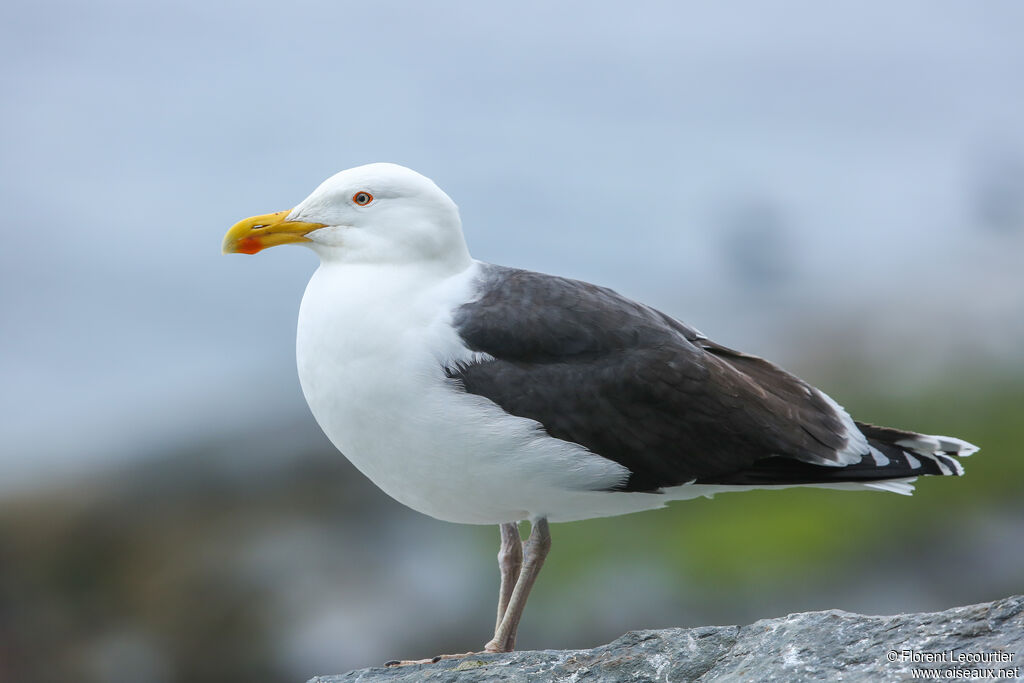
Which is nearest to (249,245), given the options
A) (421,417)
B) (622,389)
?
(421,417)

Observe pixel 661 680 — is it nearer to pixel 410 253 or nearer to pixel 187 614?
pixel 410 253

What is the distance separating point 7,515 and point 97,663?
251 centimetres

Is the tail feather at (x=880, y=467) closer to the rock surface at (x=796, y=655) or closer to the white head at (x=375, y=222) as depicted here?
the rock surface at (x=796, y=655)

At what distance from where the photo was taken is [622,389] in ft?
17.0

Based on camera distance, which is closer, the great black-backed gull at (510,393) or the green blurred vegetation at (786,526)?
the great black-backed gull at (510,393)

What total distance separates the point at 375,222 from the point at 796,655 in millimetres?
2604

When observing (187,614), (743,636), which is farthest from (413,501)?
(187,614)

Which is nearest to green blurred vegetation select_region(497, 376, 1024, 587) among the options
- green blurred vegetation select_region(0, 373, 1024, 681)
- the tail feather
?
green blurred vegetation select_region(0, 373, 1024, 681)

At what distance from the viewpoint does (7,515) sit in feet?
41.6

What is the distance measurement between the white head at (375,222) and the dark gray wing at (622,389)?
0.34m

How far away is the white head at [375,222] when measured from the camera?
5.42 meters

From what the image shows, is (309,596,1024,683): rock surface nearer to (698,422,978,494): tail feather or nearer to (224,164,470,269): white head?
(698,422,978,494): tail feather

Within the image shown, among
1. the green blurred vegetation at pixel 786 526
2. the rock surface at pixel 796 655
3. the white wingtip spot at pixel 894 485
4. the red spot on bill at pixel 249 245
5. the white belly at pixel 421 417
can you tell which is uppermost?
the red spot on bill at pixel 249 245

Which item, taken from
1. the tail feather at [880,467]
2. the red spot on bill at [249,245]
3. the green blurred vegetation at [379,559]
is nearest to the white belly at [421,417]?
the red spot on bill at [249,245]
